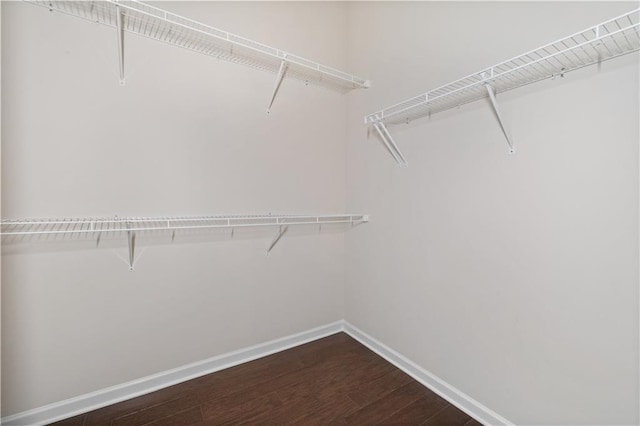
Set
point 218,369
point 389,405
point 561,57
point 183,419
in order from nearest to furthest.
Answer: point 561,57, point 183,419, point 389,405, point 218,369

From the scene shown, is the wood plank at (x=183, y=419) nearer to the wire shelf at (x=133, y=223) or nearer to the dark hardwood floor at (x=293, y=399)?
the dark hardwood floor at (x=293, y=399)

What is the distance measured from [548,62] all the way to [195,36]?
1.94 m

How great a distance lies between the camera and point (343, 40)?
246 cm

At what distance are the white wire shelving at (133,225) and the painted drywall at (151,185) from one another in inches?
2.0

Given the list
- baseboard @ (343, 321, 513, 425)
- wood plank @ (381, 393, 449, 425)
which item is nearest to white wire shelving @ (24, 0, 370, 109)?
baseboard @ (343, 321, 513, 425)

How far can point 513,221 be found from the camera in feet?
4.51

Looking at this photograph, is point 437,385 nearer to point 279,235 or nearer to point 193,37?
point 279,235

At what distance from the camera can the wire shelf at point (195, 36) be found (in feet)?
4.88

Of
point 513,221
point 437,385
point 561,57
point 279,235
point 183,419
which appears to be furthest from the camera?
point 279,235

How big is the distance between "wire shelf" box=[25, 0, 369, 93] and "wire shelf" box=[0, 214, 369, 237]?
1.07 meters

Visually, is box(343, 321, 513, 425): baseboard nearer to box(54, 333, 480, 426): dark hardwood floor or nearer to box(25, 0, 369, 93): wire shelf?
box(54, 333, 480, 426): dark hardwood floor

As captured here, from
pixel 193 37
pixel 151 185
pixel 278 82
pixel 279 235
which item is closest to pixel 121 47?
pixel 193 37

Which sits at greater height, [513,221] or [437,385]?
[513,221]

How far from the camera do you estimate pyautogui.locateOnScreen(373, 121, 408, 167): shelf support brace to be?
196 cm
